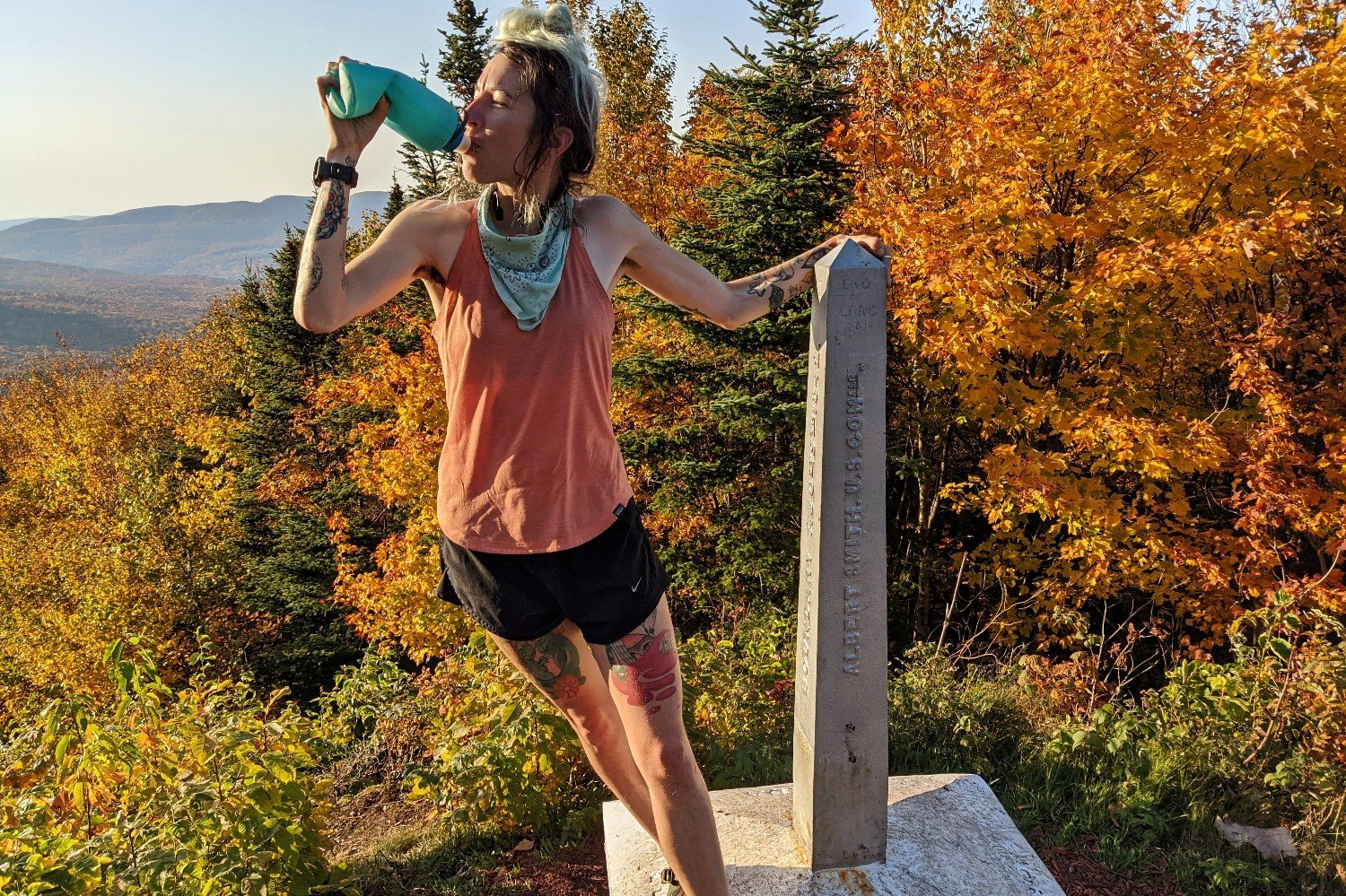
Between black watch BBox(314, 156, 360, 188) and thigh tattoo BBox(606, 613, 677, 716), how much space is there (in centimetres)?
122

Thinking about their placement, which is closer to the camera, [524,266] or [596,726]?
[524,266]

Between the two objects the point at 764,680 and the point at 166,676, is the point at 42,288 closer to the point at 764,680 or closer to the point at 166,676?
the point at 166,676

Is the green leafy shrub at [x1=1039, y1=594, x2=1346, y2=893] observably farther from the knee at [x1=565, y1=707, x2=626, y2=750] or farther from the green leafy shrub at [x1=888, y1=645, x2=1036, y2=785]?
the knee at [x1=565, y1=707, x2=626, y2=750]

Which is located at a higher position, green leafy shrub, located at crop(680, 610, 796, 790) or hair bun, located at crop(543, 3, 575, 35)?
hair bun, located at crop(543, 3, 575, 35)

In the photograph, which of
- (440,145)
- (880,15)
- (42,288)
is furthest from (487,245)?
(42,288)

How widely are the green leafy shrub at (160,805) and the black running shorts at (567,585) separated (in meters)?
1.26

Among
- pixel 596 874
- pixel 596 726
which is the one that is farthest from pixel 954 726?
pixel 596 726

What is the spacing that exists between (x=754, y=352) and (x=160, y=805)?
810 centimetres

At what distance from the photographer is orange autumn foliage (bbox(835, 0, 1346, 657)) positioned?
6.71 metres

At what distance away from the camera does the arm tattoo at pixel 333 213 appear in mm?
1791

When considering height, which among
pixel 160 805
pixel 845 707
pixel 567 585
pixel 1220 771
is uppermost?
pixel 567 585

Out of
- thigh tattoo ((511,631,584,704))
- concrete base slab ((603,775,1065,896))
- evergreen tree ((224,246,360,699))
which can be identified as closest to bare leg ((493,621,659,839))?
thigh tattoo ((511,631,584,704))

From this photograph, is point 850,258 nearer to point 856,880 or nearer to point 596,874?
point 856,880

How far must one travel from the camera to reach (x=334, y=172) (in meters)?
1.83
